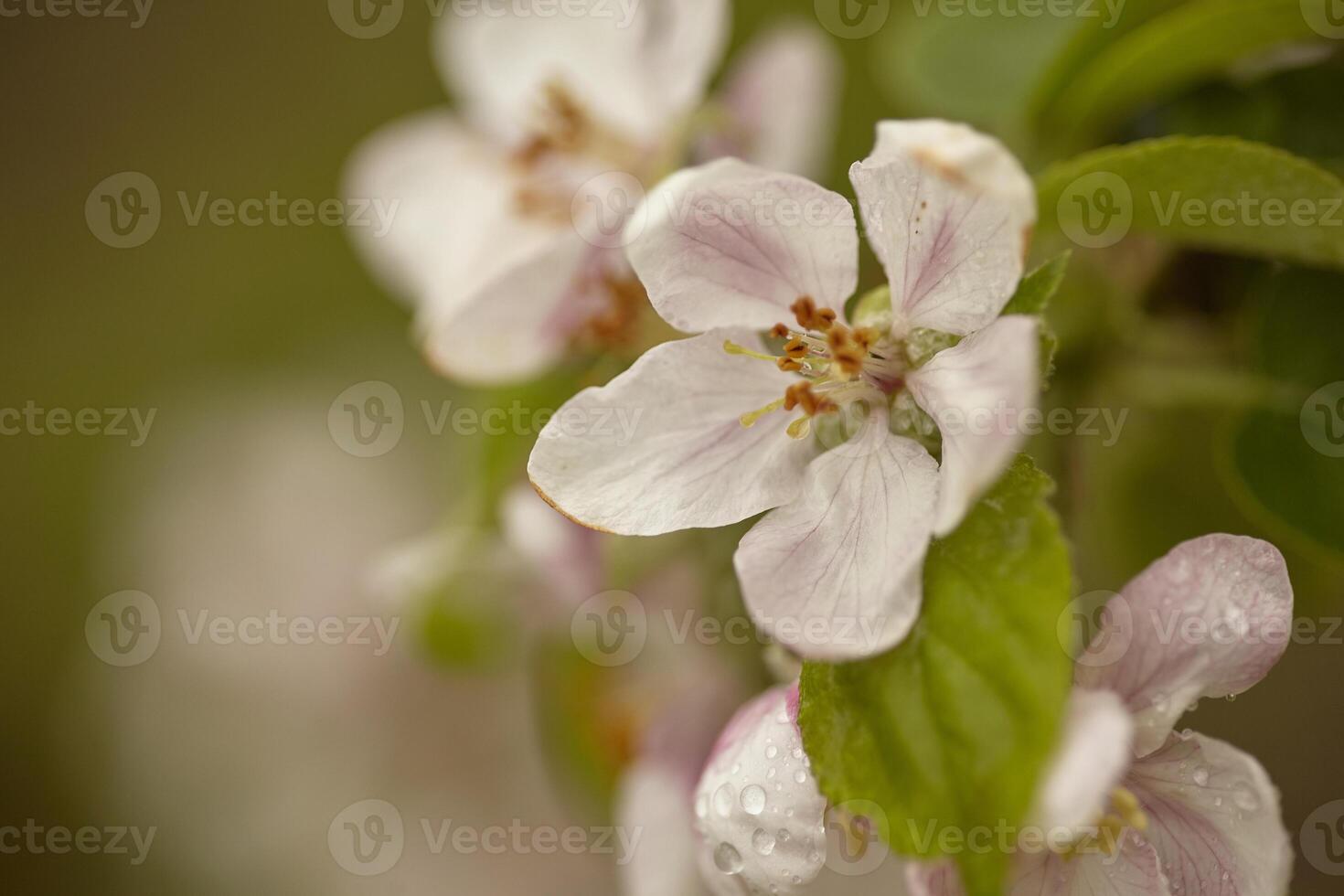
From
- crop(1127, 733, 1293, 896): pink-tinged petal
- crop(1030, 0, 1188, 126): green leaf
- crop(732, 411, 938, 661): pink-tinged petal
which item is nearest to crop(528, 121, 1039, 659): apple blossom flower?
crop(732, 411, 938, 661): pink-tinged petal

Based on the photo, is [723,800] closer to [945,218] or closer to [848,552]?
[848,552]

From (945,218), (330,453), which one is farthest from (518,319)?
(330,453)

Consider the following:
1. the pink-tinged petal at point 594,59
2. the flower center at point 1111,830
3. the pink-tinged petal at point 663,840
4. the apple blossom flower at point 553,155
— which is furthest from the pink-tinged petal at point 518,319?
the flower center at point 1111,830

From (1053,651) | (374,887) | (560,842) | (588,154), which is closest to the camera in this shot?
(1053,651)

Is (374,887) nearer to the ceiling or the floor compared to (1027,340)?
nearer to the floor

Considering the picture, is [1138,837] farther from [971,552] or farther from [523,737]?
[523,737]

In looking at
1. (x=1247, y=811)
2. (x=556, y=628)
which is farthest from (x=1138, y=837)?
(x=556, y=628)
